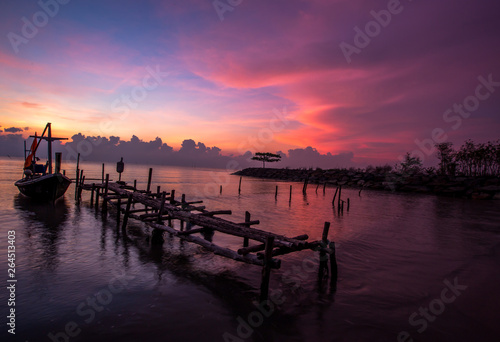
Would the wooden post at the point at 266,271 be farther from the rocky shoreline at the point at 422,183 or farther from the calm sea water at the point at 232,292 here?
the rocky shoreline at the point at 422,183

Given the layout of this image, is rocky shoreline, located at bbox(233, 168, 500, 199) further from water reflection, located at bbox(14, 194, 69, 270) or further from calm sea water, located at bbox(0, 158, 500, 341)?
water reflection, located at bbox(14, 194, 69, 270)

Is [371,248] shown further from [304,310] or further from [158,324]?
[158,324]

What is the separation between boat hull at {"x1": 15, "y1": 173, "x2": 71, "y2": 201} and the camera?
66.1 ft

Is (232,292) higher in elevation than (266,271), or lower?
lower

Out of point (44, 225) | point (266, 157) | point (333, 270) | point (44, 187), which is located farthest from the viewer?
point (266, 157)

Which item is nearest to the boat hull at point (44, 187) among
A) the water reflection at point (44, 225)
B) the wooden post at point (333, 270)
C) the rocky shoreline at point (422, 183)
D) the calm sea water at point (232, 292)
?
the water reflection at point (44, 225)

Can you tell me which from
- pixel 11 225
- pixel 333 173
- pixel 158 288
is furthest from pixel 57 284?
pixel 333 173

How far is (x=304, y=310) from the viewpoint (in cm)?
615

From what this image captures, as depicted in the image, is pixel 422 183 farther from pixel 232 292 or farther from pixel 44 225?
pixel 44 225

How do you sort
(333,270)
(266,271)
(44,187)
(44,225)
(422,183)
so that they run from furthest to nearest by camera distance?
(422,183) → (44,187) → (44,225) → (333,270) → (266,271)

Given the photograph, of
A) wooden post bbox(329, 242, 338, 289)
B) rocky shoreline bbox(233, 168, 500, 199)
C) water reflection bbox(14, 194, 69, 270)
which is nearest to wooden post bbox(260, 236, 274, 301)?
wooden post bbox(329, 242, 338, 289)

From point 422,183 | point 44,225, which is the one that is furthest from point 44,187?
point 422,183

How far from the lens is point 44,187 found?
2028 centimetres

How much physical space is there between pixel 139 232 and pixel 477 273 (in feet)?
47.2
